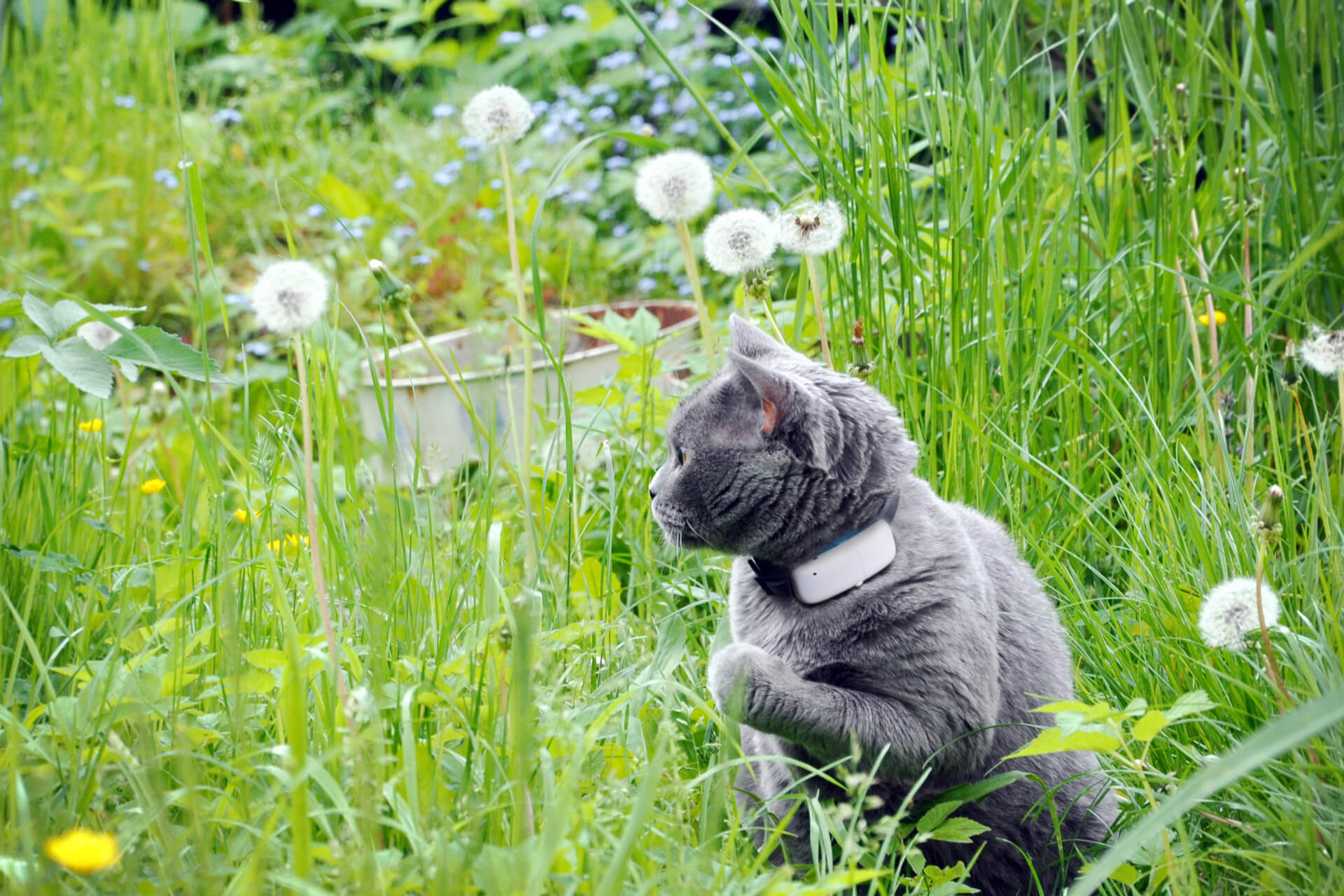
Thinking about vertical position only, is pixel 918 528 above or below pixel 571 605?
above

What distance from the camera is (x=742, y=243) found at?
180cm

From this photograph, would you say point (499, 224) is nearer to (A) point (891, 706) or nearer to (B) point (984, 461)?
(B) point (984, 461)

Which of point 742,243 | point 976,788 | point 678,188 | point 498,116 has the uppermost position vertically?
point 498,116

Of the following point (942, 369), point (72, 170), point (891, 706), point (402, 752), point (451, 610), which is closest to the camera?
point (402, 752)

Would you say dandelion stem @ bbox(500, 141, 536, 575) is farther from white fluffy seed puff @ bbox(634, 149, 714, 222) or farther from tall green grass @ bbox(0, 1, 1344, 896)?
white fluffy seed puff @ bbox(634, 149, 714, 222)

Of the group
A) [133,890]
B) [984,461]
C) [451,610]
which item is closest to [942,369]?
[984,461]

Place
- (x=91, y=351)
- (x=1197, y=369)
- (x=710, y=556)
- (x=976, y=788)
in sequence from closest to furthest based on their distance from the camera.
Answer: (x=976, y=788), (x=91, y=351), (x=1197, y=369), (x=710, y=556)

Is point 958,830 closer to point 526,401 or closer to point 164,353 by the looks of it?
point 526,401

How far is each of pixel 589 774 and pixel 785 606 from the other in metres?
0.35

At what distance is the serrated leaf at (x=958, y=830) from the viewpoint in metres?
1.36

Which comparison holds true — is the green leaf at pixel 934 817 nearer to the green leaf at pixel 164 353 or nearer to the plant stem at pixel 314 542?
the plant stem at pixel 314 542

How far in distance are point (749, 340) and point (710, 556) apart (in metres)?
0.55

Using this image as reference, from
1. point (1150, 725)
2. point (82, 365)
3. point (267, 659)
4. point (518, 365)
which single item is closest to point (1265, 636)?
point (1150, 725)

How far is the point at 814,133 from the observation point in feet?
6.48
